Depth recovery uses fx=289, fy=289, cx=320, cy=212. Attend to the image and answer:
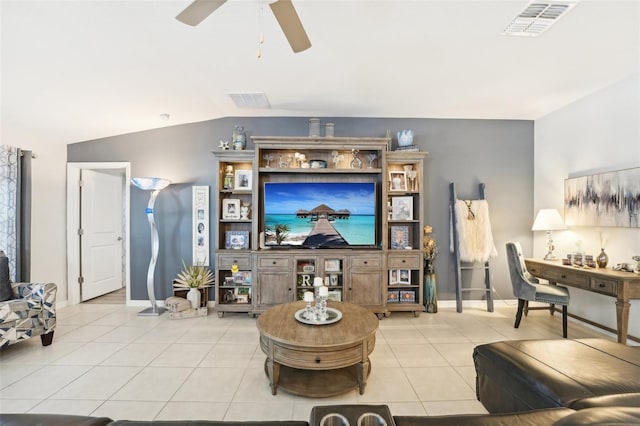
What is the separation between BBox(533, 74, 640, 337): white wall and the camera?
2.95 meters

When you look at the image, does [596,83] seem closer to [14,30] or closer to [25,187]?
[14,30]

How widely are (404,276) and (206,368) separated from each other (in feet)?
8.44

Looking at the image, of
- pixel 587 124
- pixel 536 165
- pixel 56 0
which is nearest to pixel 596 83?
pixel 587 124

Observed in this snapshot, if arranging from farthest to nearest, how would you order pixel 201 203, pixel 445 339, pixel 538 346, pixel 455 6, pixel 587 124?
1. pixel 201 203
2. pixel 587 124
3. pixel 445 339
4. pixel 455 6
5. pixel 538 346

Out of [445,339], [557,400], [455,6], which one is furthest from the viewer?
[445,339]

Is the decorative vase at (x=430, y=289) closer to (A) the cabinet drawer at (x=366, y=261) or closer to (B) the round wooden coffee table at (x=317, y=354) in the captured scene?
(A) the cabinet drawer at (x=366, y=261)

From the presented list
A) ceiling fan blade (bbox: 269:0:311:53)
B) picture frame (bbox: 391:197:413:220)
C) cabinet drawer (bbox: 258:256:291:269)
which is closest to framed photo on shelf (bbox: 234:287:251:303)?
cabinet drawer (bbox: 258:256:291:269)

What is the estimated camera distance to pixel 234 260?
373cm

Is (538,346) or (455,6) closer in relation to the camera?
(538,346)

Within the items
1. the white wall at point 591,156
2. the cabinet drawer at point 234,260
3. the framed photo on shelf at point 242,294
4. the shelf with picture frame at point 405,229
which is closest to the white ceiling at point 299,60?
the white wall at point 591,156

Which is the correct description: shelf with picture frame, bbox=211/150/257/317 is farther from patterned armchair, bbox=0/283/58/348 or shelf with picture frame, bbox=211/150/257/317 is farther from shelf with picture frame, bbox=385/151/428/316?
shelf with picture frame, bbox=385/151/428/316

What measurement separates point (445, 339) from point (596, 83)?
3.20m

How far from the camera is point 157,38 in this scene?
2277 mm

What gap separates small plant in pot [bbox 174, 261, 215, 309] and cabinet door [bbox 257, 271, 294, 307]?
2.76ft
